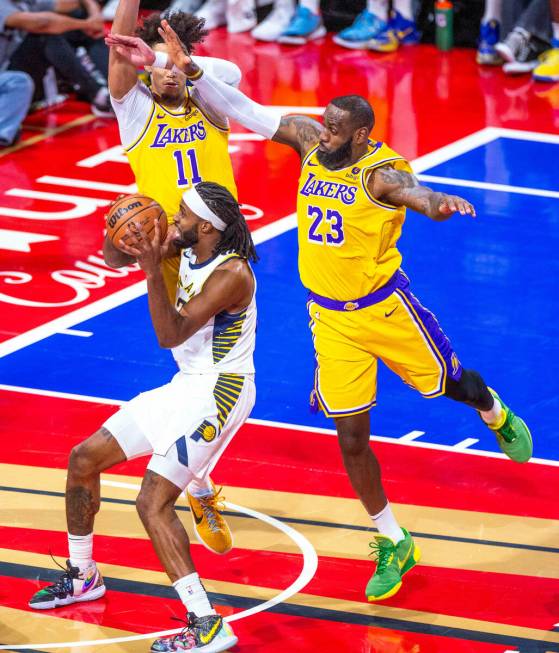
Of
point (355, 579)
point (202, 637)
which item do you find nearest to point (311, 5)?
point (355, 579)

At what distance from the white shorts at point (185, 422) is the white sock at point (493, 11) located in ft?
33.2

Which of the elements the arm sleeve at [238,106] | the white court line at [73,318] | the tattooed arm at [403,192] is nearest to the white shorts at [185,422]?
the tattooed arm at [403,192]

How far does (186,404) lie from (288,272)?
456cm

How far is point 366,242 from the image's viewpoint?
24.3 feet

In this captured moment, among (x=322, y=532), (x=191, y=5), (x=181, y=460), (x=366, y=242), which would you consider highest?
(x=366, y=242)

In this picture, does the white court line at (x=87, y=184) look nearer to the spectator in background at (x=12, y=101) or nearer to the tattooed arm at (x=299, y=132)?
the spectator in background at (x=12, y=101)

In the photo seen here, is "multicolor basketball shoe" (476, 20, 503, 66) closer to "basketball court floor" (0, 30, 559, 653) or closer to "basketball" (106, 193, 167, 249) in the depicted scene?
"basketball court floor" (0, 30, 559, 653)

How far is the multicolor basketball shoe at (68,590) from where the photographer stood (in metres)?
7.08

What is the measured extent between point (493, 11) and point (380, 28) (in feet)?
4.70

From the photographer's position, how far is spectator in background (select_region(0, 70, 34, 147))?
14117mm

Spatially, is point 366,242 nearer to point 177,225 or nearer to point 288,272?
point 177,225

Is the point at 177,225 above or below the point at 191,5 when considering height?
above

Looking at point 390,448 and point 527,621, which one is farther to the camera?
point 390,448

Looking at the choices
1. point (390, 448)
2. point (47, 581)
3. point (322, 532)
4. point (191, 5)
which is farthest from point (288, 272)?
point (191, 5)
